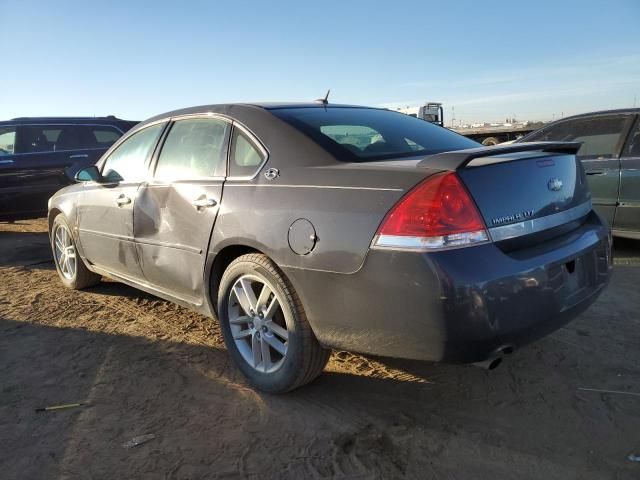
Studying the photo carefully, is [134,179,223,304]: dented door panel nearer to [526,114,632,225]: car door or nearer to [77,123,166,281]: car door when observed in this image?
[77,123,166,281]: car door

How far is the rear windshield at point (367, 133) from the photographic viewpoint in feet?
9.21

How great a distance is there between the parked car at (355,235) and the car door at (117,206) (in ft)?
0.17

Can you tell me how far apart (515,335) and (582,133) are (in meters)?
4.69

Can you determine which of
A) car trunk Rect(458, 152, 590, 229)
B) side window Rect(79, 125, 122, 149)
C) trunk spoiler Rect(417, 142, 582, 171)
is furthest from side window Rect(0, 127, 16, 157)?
car trunk Rect(458, 152, 590, 229)

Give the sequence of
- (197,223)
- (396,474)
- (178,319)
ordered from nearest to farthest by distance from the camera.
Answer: (396,474) < (197,223) < (178,319)

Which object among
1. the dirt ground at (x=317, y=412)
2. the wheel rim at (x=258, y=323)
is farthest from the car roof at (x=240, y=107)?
the dirt ground at (x=317, y=412)

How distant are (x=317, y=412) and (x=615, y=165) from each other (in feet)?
15.1

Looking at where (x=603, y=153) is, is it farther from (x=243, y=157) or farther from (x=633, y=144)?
(x=243, y=157)

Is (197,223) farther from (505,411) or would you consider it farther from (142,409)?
(505,411)

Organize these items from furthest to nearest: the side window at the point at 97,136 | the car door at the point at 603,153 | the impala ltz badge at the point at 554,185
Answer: the side window at the point at 97,136
the car door at the point at 603,153
the impala ltz badge at the point at 554,185

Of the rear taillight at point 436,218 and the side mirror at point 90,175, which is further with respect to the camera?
the side mirror at point 90,175

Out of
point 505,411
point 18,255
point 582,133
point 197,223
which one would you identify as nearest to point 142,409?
point 197,223

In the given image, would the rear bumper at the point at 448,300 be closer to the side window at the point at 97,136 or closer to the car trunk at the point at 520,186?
the car trunk at the point at 520,186

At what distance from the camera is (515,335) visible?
224 centimetres
